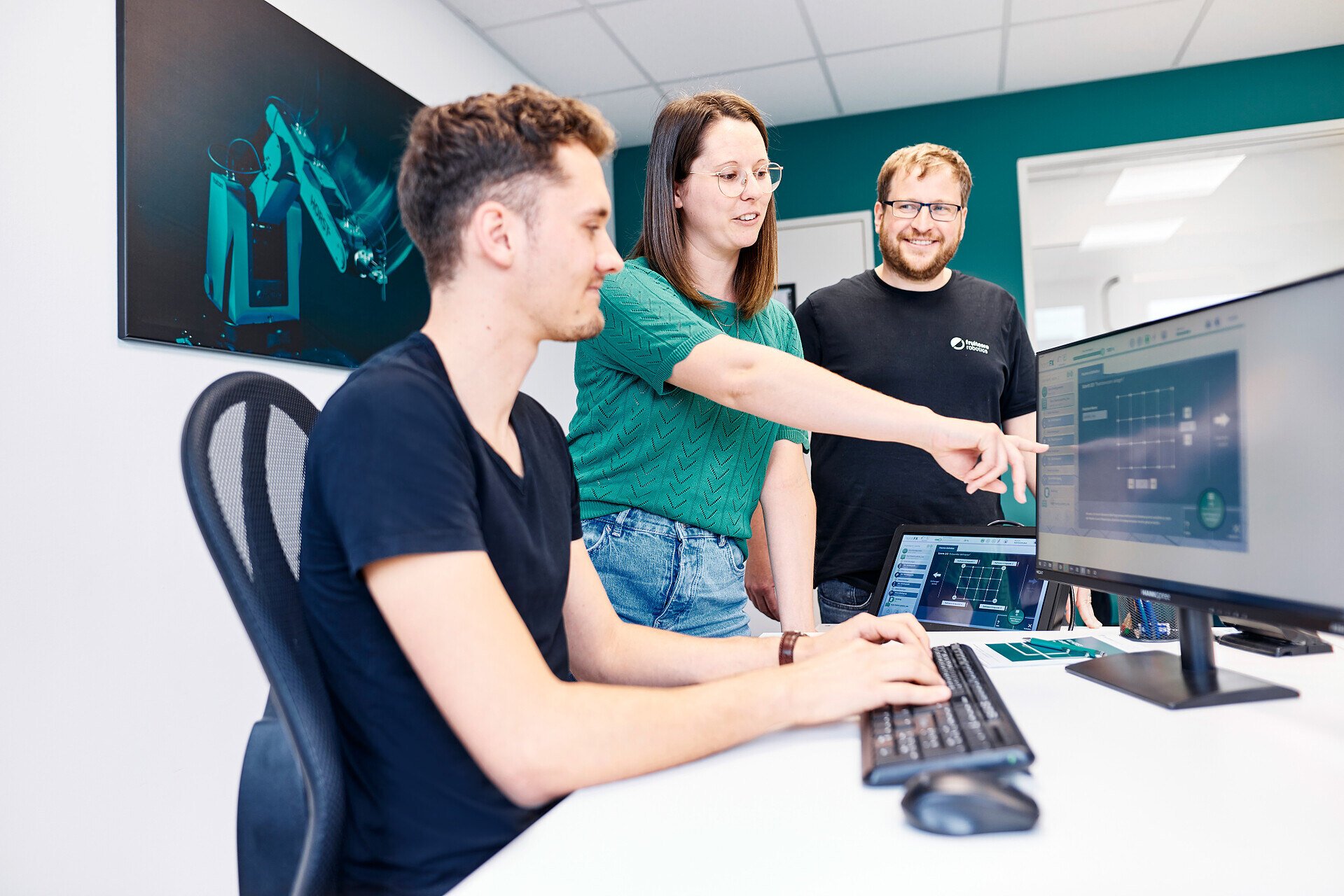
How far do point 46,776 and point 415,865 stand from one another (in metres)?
1.28

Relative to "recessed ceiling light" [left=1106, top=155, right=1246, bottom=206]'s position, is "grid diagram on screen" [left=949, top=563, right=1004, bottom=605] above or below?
below

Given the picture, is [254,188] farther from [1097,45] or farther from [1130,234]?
[1130,234]

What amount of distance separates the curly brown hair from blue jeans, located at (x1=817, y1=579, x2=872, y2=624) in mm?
1302

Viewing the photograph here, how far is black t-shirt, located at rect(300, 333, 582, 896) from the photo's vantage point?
29.6 inches

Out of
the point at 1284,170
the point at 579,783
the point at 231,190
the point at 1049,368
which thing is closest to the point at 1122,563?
the point at 1049,368

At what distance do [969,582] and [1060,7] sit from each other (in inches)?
111

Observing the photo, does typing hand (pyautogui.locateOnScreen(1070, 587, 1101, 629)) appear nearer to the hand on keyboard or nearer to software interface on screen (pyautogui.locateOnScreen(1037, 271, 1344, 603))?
software interface on screen (pyautogui.locateOnScreen(1037, 271, 1344, 603))

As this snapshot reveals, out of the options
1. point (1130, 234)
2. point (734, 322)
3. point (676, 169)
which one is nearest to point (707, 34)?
point (676, 169)

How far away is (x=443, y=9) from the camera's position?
324 centimetres

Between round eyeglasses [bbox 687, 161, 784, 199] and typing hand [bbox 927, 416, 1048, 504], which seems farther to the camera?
round eyeglasses [bbox 687, 161, 784, 199]

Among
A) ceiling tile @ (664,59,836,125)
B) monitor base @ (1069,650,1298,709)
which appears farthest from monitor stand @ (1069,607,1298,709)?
ceiling tile @ (664,59,836,125)

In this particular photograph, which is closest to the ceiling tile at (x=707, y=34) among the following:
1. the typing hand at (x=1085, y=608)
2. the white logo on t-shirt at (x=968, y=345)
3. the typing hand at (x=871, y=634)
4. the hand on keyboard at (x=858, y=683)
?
the white logo on t-shirt at (x=968, y=345)

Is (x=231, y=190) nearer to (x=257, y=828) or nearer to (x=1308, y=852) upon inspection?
(x=257, y=828)

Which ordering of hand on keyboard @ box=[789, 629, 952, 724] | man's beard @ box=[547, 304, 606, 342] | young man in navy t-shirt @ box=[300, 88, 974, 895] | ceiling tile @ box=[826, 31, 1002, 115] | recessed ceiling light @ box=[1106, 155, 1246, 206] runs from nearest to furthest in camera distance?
young man in navy t-shirt @ box=[300, 88, 974, 895], hand on keyboard @ box=[789, 629, 952, 724], man's beard @ box=[547, 304, 606, 342], ceiling tile @ box=[826, 31, 1002, 115], recessed ceiling light @ box=[1106, 155, 1246, 206]
